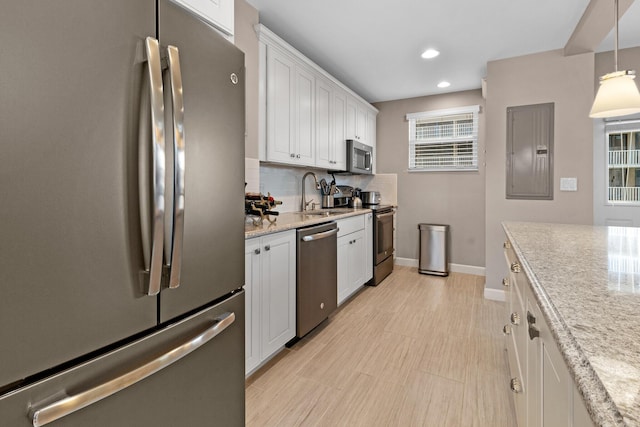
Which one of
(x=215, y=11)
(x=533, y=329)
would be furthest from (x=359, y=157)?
(x=533, y=329)

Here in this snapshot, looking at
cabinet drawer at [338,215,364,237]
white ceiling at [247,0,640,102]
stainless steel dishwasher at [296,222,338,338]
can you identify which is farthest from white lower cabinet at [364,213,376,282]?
white ceiling at [247,0,640,102]

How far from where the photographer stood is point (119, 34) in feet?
2.51

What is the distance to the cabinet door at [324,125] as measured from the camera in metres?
3.24

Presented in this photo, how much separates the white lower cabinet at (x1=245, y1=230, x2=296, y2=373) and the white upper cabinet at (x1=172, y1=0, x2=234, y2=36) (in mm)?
1035

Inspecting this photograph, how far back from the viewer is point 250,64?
7.60 feet

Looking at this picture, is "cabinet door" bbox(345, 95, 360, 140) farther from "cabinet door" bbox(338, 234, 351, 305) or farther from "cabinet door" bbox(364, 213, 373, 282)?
"cabinet door" bbox(338, 234, 351, 305)

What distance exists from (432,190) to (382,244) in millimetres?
1268

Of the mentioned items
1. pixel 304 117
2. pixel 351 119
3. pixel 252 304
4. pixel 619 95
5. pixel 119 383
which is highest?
pixel 351 119

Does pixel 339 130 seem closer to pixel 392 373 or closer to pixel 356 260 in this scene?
pixel 356 260

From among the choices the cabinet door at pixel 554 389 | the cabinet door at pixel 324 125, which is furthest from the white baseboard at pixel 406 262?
the cabinet door at pixel 554 389

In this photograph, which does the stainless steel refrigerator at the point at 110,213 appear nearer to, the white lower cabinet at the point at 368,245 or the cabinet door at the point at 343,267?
the cabinet door at the point at 343,267

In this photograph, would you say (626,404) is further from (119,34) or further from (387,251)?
(387,251)

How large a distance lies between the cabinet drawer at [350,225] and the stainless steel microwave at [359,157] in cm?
77

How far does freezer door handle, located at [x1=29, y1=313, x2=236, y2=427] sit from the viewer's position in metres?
0.64
